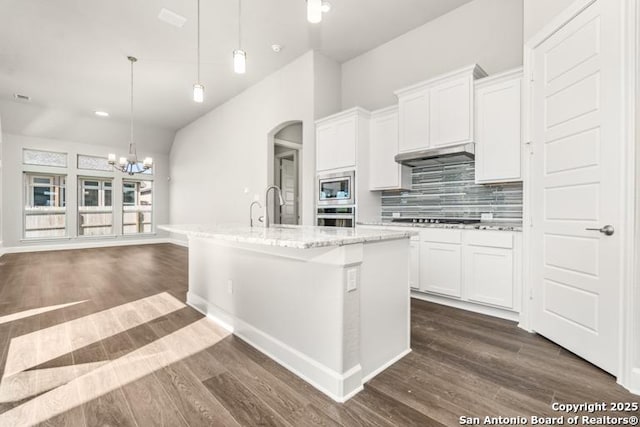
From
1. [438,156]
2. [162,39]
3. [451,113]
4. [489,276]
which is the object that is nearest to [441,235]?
[489,276]

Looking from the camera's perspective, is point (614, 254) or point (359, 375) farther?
point (614, 254)

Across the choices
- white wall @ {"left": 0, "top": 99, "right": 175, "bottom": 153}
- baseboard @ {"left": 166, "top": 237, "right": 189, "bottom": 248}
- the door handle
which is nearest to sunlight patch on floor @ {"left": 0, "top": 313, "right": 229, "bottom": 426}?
the door handle

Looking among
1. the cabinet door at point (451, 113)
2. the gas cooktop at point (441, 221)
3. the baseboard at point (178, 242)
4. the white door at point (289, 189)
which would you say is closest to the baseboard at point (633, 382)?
the gas cooktop at point (441, 221)

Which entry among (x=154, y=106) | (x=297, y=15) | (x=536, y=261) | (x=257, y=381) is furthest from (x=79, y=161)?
(x=536, y=261)

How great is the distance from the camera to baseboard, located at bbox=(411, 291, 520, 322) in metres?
2.86

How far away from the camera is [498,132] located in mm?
3035

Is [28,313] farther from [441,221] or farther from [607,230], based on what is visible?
[607,230]

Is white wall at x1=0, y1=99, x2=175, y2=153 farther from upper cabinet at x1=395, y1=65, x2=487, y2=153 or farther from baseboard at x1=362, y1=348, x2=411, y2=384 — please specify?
baseboard at x1=362, y1=348, x2=411, y2=384

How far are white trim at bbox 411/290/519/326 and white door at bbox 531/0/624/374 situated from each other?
1.10ft

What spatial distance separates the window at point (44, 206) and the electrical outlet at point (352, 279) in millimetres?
9800

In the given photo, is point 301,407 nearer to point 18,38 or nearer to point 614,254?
point 614,254

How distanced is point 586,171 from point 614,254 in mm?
604

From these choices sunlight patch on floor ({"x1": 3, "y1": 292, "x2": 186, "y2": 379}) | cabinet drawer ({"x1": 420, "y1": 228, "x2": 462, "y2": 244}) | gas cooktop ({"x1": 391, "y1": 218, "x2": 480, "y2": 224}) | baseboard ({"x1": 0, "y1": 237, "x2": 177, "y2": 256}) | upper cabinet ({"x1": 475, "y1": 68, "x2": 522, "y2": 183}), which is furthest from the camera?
baseboard ({"x1": 0, "y1": 237, "x2": 177, "y2": 256})

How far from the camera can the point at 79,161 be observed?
27.9ft
